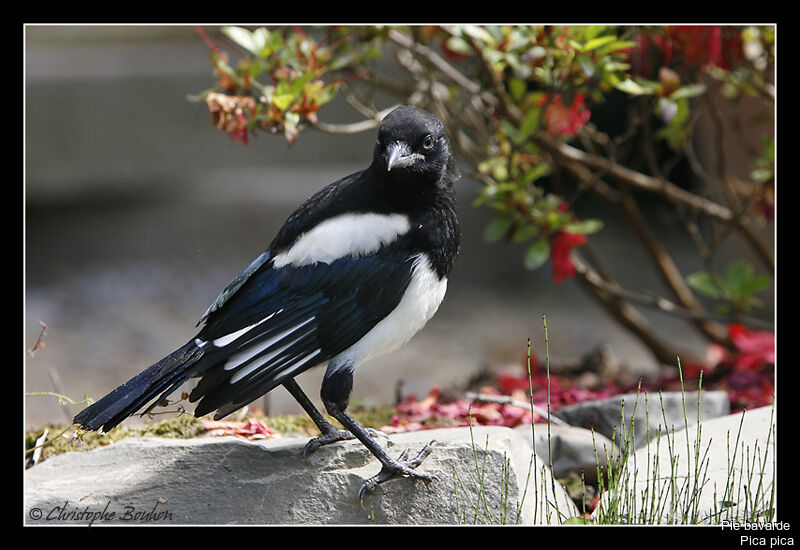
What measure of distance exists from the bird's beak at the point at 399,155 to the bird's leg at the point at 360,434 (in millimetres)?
669

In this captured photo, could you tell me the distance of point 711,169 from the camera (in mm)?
6750

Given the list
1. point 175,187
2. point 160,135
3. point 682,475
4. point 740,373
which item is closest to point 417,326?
point 682,475

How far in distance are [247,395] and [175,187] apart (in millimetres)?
6110

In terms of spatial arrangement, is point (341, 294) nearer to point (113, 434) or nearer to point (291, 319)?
point (291, 319)

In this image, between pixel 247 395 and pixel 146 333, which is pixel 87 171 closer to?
pixel 146 333

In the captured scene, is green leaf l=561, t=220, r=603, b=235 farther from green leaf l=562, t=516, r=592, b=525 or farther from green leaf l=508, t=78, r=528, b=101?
green leaf l=562, t=516, r=592, b=525

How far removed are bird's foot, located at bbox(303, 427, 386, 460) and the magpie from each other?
0.63 ft

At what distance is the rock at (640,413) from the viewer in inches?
136

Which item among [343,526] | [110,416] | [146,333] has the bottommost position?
[343,526]

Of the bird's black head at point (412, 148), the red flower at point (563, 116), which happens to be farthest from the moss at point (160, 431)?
the red flower at point (563, 116)

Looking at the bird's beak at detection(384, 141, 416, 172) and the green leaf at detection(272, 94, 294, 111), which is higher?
the green leaf at detection(272, 94, 294, 111)

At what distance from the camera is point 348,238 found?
2.85m

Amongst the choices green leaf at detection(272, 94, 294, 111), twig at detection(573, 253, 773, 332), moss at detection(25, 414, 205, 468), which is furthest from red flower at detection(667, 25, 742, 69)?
moss at detection(25, 414, 205, 468)

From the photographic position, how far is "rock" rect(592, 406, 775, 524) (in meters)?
2.60
